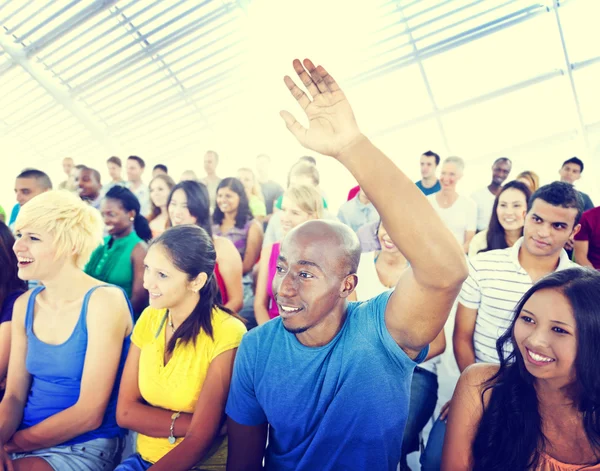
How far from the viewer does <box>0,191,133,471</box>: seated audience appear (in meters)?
1.43

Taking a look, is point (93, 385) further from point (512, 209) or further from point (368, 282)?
point (512, 209)

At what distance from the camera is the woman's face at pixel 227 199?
3.06 metres

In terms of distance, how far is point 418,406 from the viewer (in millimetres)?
1715

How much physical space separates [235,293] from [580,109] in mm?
6882

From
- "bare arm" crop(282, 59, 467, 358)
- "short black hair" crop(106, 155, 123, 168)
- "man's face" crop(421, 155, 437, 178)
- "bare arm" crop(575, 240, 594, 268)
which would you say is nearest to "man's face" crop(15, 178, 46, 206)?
"short black hair" crop(106, 155, 123, 168)

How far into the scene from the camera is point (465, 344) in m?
1.85

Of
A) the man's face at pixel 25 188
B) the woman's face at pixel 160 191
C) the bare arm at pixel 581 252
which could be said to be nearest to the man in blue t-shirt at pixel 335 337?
the bare arm at pixel 581 252

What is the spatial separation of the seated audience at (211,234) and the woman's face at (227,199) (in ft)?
1.35

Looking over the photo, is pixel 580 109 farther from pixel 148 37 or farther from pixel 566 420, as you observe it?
pixel 148 37

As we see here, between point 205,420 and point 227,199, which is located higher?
point 227,199

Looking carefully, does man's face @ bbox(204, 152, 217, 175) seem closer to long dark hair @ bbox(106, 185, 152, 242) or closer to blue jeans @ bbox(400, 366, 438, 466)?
long dark hair @ bbox(106, 185, 152, 242)

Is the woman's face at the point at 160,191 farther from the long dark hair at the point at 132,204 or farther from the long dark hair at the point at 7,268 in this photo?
the long dark hair at the point at 7,268

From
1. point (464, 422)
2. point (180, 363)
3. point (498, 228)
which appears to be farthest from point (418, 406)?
point (498, 228)

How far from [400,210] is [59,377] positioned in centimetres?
152
